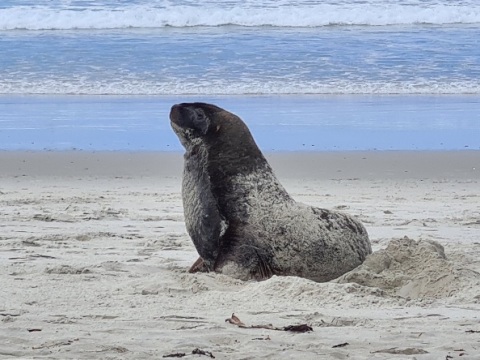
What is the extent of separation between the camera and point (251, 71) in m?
17.2

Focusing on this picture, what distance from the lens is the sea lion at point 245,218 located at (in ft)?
16.7

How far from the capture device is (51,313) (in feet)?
13.9

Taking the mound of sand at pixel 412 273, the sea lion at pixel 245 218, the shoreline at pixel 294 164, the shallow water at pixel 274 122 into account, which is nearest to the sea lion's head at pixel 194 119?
the sea lion at pixel 245 218

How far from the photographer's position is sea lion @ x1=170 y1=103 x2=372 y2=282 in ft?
16.7

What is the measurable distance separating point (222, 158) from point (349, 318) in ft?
4.53

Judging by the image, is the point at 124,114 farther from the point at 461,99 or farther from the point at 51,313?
the point at 51,313

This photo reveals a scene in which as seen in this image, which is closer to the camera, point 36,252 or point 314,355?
point 314,355

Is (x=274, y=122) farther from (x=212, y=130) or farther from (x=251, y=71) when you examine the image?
(x=212, y=130)

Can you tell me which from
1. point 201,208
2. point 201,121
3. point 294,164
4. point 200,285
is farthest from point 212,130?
point 294,164

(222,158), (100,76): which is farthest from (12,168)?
(100,76)

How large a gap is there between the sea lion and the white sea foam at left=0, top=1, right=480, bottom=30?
19.0 meters

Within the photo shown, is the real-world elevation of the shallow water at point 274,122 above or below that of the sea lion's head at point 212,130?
below

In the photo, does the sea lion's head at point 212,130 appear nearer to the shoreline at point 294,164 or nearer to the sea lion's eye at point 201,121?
the sea lion's eye at point 201,121

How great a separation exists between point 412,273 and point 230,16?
1983cm
